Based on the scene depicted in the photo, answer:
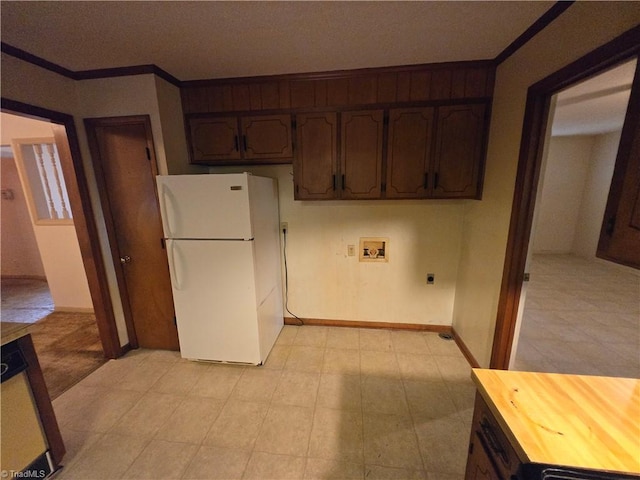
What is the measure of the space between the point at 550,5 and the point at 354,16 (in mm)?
999

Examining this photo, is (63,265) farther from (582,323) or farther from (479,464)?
(582,323)

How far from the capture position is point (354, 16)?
1401 mm

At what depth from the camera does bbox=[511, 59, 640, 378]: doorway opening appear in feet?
7.36

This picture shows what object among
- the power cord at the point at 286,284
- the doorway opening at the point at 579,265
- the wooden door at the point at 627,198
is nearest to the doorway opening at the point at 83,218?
the power cord at the point at 286,284

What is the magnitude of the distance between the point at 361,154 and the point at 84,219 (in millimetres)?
2422

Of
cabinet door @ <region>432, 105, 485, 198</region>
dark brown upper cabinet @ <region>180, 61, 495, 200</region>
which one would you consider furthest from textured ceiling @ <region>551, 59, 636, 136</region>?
dark brown upper cabinet @ <region>180, 61, 495, 200</region>

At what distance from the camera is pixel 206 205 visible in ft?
6.30

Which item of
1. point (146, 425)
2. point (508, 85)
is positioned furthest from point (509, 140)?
point (146, 425)

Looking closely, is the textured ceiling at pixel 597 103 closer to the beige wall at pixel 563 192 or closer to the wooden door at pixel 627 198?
the beige wall at pixel 563 192

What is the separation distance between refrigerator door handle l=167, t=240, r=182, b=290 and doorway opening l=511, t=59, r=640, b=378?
2.61 metres

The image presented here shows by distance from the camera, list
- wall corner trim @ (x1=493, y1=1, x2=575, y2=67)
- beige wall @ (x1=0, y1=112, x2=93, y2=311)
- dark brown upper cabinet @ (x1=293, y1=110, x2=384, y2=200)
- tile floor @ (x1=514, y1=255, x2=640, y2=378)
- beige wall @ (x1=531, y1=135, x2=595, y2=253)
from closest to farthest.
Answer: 1. wall corner trim @ (x1=493, y1=1, x2=575, y2=67)
2. dark brown upper cabinet @ (x1=293, y1=110, x2=384, y2=200)
3. tile floor @ (x1=514, y1=255, x2=640, y2=378)
4. beige wall @ (x1=0, y1=112, x2=93, y2=311)
5. beige wall @ (x1=531, y1=135, x2=595, y2=253)

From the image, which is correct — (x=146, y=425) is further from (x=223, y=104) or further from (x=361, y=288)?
(x=223, y=104)

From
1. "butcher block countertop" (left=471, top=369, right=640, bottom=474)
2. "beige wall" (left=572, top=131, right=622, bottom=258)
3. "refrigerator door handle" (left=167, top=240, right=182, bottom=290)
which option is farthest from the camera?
"beige wall" (left=572, top=131, right=622, bottom=258)

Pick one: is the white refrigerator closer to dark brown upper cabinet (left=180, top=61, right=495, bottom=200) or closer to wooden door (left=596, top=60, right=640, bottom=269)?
dark brown upper cabinet (left=180, top=61, right=495, bottom=200)
